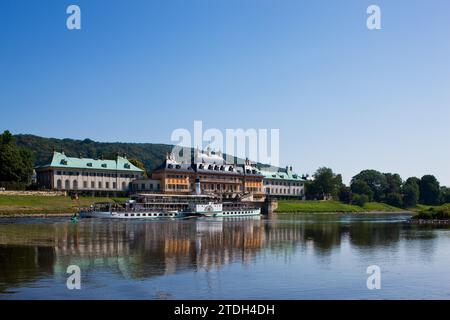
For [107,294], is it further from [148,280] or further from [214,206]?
[214,206]

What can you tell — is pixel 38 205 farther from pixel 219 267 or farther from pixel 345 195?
pixel 345 195

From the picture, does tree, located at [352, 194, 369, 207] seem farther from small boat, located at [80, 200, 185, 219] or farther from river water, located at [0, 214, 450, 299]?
river water, located at [0, 214, 450, 299]

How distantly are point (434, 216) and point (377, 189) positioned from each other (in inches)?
3681

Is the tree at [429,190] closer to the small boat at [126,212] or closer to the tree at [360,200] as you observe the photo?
the tree at [360,200]

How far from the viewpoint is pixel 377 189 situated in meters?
174

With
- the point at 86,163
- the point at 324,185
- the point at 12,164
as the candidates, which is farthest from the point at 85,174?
the point at 324,185

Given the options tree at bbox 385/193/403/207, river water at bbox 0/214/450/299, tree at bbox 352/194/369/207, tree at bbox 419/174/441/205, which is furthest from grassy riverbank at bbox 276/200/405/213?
river water at bbox 0/214/450/299

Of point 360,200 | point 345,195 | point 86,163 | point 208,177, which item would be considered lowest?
point 360,200

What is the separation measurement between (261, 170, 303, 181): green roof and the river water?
105 metres

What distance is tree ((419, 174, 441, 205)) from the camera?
583 feet

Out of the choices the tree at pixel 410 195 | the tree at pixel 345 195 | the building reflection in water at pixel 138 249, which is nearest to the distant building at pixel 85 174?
the building reflection in water at pixel 138 249
